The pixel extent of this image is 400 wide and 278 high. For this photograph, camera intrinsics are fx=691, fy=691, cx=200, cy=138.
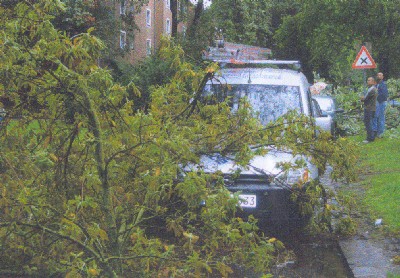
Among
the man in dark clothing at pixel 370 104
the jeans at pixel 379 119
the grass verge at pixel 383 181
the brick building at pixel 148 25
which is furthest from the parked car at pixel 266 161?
the brick building at pixel 148 25

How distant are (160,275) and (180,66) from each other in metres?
1.47

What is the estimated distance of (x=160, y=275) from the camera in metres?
3.94

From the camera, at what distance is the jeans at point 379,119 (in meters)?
18.3

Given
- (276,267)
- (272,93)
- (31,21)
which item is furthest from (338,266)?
(31,21)

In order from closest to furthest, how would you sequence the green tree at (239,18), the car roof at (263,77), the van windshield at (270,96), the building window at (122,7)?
the van windshield at (270,96) < the car roof at (263,77) < the green tree at (239,18) < the building window at (122,7)

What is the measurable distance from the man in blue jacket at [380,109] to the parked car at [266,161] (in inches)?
Result: 325

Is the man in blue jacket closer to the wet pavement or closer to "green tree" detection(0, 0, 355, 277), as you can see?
the wet pavement

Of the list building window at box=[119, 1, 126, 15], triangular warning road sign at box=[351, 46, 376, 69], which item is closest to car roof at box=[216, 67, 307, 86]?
triangular warning road sign at box=[351, 46, 376, 69]

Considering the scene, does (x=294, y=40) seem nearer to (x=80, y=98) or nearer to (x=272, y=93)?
(x=272, y=93)

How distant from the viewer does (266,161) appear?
7113 mm

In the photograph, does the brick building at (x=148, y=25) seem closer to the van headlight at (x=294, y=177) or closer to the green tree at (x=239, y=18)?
the green tree at (x=239, y=18)

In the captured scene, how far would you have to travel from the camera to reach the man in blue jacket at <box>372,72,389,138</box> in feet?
60.3

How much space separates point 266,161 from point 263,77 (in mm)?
2425

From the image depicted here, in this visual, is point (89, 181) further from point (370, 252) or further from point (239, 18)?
point (239, 18)
